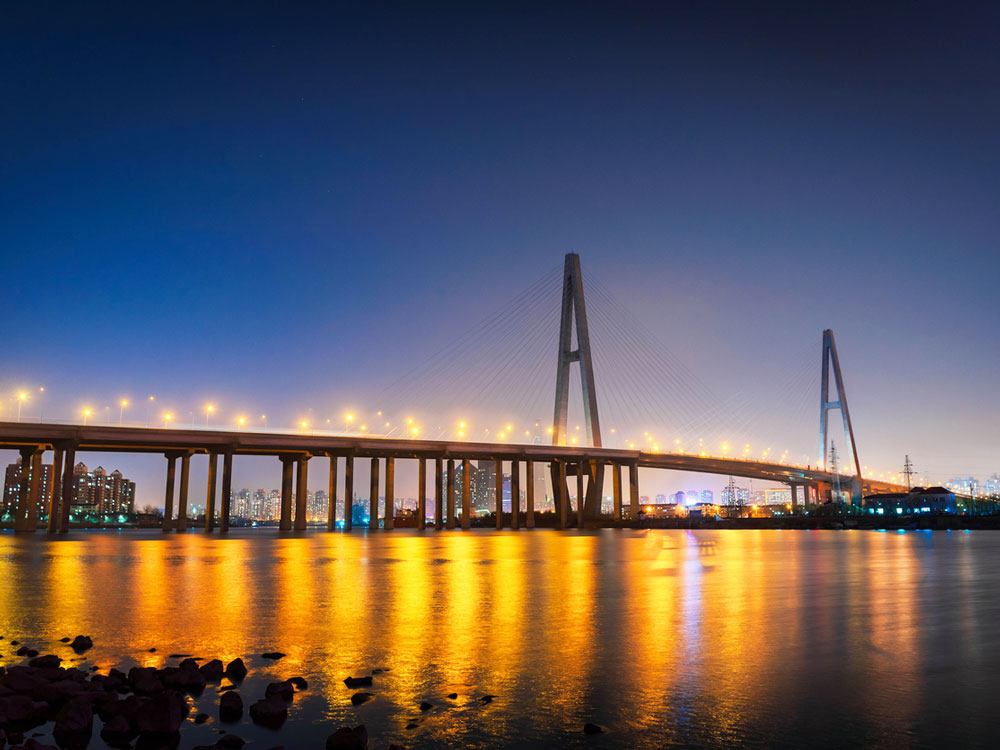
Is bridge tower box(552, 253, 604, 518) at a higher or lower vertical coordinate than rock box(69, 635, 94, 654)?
higher

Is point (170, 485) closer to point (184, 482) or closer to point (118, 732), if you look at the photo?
point (184, 482)

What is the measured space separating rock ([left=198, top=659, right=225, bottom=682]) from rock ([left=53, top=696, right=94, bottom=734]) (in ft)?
5.78

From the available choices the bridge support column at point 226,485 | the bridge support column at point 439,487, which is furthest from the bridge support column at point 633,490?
the bridge support column at point 226,485

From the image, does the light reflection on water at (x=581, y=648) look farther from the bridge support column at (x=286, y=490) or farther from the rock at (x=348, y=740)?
the bridge support column at (x=286, y=490)

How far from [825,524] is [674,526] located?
103 ft

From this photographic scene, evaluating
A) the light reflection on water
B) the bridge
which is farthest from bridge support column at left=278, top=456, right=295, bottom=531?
the light reflection on water

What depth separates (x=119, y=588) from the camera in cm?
2123

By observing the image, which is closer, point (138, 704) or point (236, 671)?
point (138, 704)

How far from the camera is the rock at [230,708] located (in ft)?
25.4

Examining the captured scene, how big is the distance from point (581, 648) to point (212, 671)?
5.20 meters

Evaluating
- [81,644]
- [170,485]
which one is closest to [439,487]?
[170,485]

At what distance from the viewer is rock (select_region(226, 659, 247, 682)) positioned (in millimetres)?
9460

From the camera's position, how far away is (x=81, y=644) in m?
11.5

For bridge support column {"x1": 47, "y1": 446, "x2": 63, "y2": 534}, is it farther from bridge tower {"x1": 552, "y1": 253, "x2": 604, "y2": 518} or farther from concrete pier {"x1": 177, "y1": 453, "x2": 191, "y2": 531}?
bridge tower {"x1": 552, "y1": 253, "x2": 604, "y2": 518}
